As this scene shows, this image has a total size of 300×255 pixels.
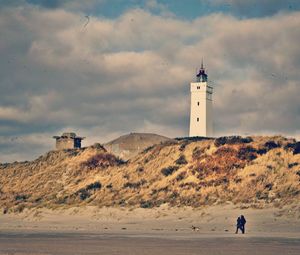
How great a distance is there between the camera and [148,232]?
43219 mm

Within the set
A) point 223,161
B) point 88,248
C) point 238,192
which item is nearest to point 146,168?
point 223,161

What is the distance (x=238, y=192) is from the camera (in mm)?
57312

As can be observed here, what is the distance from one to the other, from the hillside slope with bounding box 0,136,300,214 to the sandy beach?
247 cm

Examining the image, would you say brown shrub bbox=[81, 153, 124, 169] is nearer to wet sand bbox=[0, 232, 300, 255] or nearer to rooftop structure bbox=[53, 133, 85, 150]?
rooftop structure bbox=[53, 133, 85, 150]

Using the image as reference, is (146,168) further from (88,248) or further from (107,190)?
(88,248)

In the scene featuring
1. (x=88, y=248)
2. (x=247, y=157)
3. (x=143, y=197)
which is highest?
(x=247, y=157)

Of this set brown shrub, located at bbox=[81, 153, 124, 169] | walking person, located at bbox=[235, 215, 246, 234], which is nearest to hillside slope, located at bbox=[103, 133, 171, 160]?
brown shrub, located at bbox=[81, 153, 124, 169]

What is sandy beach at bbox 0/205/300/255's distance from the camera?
1121 inches

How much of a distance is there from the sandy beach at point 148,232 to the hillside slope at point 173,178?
2.47m

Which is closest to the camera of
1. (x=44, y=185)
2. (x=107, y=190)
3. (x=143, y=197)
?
(x=143, y=197)

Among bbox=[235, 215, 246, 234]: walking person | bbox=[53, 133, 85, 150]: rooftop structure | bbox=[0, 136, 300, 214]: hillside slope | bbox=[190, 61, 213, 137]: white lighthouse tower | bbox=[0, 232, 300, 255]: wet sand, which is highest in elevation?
bbox=[190, 61, 213, 137]: white lighthouse tower

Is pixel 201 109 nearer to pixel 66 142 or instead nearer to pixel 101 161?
pixel 66 142

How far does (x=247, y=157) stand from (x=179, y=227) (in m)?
17.8

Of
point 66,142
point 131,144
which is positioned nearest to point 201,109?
point 131,144
